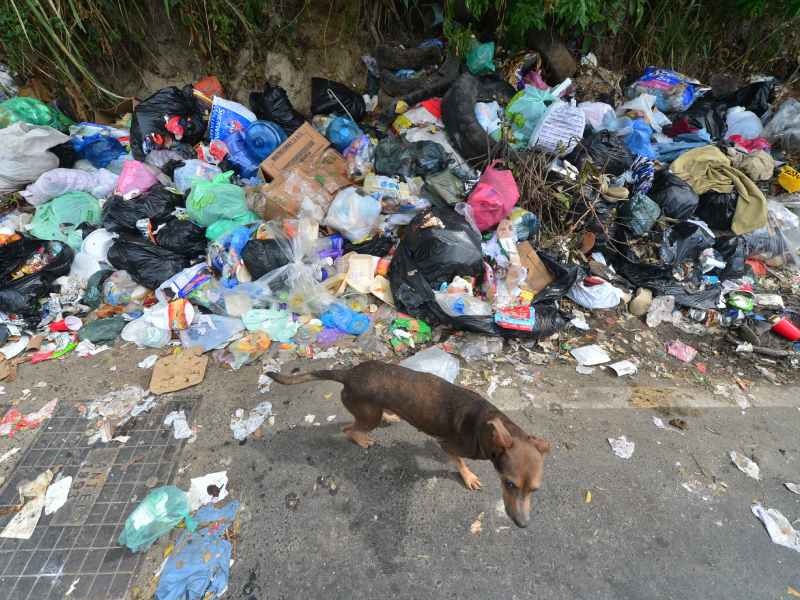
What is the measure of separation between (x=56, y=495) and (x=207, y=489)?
770 mm

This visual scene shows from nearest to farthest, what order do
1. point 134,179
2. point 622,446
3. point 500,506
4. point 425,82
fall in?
point 500,506
point 622,446
point 134,179
point 425,82

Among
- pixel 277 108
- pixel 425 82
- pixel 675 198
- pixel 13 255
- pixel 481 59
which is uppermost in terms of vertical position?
pixel 481 59

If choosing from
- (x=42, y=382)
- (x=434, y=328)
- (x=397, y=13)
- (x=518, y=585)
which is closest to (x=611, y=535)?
(x=518, y=585)

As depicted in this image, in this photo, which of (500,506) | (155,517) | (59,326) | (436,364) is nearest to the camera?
(155,517)

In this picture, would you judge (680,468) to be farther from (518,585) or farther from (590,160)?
(590,160)

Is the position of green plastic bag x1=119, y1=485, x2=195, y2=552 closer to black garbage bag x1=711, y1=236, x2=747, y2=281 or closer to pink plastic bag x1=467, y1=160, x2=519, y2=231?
pink plastic bag x1=467, y1=160, x2=519, y2=231

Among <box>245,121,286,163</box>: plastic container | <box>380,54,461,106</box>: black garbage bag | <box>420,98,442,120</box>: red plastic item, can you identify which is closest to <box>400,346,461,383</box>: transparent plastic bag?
<box>420,98,442,120</box>: red plastic item

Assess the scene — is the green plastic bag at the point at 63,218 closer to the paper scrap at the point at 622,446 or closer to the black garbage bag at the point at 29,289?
the black garbage bag at the point at 29,289

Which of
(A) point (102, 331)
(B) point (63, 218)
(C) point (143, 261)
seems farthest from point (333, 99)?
(A) point (102, 331)

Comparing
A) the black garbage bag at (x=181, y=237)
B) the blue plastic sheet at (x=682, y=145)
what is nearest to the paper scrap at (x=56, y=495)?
the black garbage bag at (x=181, y=237)

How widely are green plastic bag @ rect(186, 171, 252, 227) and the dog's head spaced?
2.78 metres

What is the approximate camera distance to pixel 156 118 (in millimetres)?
3586

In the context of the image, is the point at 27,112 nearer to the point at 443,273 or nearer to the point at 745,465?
the point at 443,273

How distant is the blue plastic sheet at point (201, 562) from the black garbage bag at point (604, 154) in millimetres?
3609
